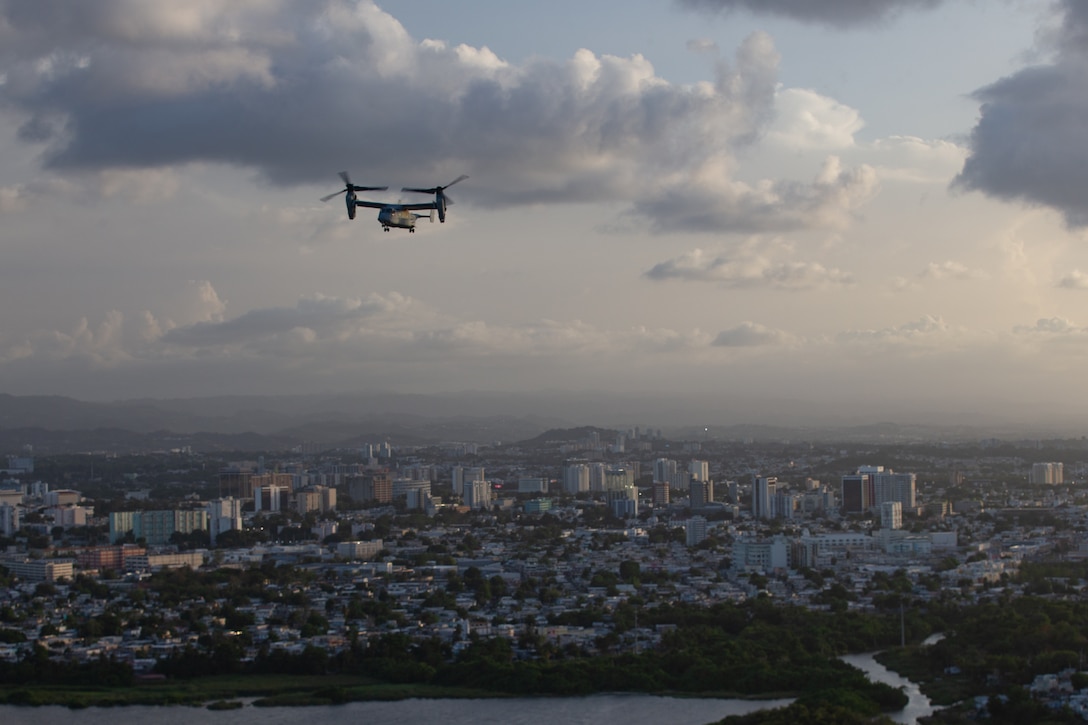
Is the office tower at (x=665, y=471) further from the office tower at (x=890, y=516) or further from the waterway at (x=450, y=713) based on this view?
the waterway at (x=450, y=713)

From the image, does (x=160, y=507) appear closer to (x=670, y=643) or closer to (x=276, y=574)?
(x=276, y=574)

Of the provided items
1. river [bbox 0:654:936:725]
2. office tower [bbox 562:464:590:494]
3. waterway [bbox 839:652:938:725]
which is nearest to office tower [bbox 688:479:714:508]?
office tower [bbox 562:464:590:494]

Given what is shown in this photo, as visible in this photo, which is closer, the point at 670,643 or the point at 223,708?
the point at 223,708

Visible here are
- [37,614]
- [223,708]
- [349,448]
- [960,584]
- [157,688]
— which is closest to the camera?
[223,708]

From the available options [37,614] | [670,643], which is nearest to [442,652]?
[670,643]

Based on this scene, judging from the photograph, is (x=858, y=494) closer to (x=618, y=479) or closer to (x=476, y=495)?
(x=476, y=495)

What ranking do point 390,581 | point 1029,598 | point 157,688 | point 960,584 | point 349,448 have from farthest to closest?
point 349,448
point 390,581
point 960,584
point 1029,598
point 157,688
